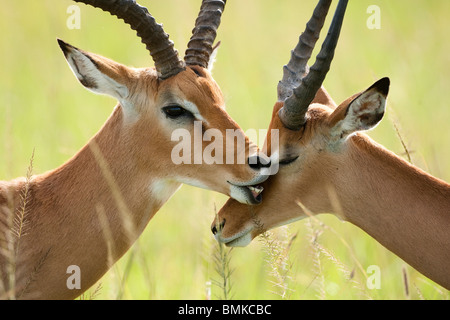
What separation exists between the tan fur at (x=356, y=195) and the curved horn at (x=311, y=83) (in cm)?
12

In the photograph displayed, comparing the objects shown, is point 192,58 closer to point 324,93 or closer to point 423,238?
point 324,93

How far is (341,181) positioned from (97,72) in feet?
7.29

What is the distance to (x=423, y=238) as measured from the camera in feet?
19.2

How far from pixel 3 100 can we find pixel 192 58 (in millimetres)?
8612

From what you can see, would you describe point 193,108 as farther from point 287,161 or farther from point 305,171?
point 305,171

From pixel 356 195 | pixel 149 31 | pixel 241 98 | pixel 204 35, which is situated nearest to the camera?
pixel 356 195

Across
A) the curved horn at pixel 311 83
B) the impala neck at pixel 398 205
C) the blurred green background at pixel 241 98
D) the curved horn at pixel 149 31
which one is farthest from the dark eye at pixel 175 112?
the blurred green background at pixel 241 98

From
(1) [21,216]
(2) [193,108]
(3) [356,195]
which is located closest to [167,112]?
(2) [193,108]

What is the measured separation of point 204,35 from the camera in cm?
675

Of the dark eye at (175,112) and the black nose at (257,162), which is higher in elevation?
the dark eye at (175,112)

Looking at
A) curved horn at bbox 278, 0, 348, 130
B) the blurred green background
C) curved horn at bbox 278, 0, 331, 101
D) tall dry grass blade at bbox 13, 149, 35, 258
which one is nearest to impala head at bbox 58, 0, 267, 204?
curved horn at bbox 278, 0, 348, 130

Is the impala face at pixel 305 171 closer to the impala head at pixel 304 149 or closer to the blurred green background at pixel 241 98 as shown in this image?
the impala head at pixel 304 149

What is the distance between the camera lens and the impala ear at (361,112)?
19.3ft
